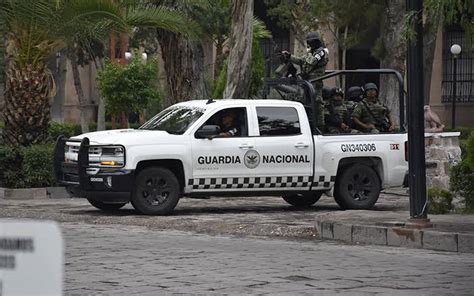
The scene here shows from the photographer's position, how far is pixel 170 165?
1498 centimetres

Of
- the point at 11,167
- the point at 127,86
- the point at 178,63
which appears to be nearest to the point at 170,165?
the point at 11,167

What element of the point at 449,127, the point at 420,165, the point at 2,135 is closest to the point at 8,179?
the point at 2,135

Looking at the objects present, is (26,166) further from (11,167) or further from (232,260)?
(232,260)

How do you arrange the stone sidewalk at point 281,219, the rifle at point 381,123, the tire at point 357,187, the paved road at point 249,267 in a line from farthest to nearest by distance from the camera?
the rifle at point 381,123
the tire at point 357,187
the stone sidewalk at point 281,219
the paved road at point 249,267

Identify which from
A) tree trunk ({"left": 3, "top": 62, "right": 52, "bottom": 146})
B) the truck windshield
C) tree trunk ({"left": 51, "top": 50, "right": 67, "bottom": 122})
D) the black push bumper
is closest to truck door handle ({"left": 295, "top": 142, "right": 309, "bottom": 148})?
the truck windshield

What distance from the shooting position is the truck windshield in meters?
15.2

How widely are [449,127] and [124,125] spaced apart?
1628cm

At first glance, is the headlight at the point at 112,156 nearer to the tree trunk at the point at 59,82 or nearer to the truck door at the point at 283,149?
the truck door at the point at 283,149

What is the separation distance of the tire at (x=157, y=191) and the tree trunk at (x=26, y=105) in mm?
5118

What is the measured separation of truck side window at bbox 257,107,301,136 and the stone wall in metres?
4.55

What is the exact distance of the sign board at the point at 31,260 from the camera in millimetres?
1952

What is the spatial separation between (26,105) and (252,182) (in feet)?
19.5

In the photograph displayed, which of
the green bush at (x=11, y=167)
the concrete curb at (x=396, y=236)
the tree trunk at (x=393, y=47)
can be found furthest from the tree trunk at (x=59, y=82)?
the concrete curb at (x=396, y=236)

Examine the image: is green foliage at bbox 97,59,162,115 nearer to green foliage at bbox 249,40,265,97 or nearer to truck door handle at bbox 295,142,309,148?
green foliage at bbox 249,40,265,97
